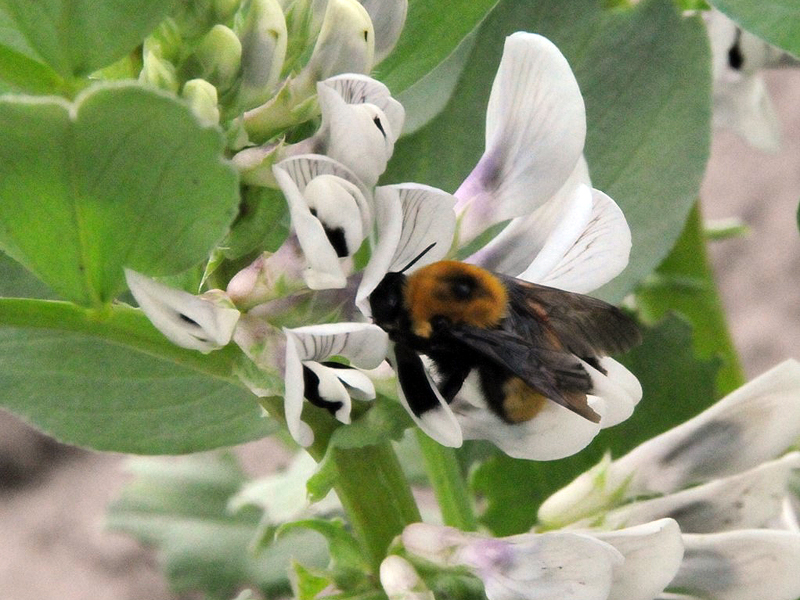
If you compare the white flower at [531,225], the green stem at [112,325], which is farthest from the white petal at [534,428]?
the green stem at [112,325]

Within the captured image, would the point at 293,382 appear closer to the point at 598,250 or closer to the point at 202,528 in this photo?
the point at 598,250

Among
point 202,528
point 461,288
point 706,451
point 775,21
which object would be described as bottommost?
point 202,528

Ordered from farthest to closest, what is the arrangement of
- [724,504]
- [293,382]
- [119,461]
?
[119,461] < [724,504] < [293,382]

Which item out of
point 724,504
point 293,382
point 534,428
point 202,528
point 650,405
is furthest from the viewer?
point 202,528

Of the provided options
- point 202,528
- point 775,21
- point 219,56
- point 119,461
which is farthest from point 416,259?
point 119,461

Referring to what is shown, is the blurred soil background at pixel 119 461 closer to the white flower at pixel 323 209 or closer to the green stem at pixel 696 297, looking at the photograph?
the green stem at pixel 696 297

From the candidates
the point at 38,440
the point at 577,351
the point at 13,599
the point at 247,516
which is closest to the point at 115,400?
the point at 577,351
